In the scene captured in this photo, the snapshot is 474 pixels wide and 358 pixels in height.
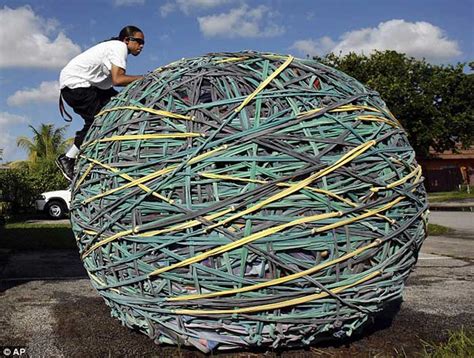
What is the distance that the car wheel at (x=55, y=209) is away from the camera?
19594 millimetres

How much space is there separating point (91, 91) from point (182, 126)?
1.91 meters

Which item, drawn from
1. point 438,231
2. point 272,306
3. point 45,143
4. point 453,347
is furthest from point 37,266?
point 45,143

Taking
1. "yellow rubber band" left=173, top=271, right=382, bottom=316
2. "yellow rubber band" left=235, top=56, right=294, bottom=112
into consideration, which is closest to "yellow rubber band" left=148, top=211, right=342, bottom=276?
"yellow rubber band" left=173, top=271, right=382, bottom=316

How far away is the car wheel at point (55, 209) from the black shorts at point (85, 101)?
15814 millimetres

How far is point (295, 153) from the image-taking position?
2838 millimetres

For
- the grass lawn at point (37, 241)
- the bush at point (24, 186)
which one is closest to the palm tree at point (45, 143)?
the bush at point (24, 186)

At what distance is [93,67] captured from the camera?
4535mm

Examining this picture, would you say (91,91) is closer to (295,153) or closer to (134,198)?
(134,198)

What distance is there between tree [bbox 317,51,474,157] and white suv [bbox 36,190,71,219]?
20.1 metres

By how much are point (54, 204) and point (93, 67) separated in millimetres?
16114

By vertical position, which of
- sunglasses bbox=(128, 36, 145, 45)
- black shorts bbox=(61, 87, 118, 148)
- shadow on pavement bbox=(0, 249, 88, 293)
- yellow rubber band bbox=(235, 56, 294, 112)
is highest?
sunglasses bbox=(128, 36, 145, 45)

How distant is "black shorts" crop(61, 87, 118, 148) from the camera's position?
457cm

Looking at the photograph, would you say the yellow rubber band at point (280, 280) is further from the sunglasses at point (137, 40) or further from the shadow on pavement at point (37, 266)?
the shadow on pavement at point (37, 266)

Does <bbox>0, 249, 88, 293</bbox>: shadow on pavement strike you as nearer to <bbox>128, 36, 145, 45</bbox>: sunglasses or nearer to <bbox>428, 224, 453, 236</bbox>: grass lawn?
<bbox>128, 36, 145, 45</bbox>: sunglasses
